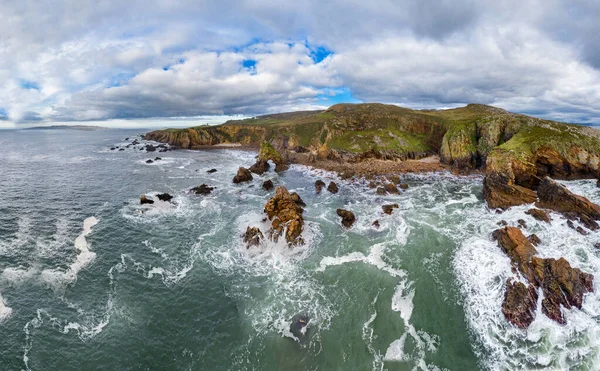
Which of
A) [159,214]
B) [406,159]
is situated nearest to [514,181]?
[406,159]

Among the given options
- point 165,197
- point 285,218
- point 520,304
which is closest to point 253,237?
point 285,218

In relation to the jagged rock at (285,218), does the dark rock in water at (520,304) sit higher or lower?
lower

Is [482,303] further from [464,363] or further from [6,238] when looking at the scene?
[6,238]

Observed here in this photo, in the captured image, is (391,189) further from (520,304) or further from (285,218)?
(520,304)

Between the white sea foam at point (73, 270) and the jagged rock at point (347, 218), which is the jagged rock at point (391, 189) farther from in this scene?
the white sea foam at point (73, 270)

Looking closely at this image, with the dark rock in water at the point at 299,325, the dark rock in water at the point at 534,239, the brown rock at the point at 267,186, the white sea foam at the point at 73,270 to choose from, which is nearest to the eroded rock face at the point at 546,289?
the dark rock in water at the point at 534,239
